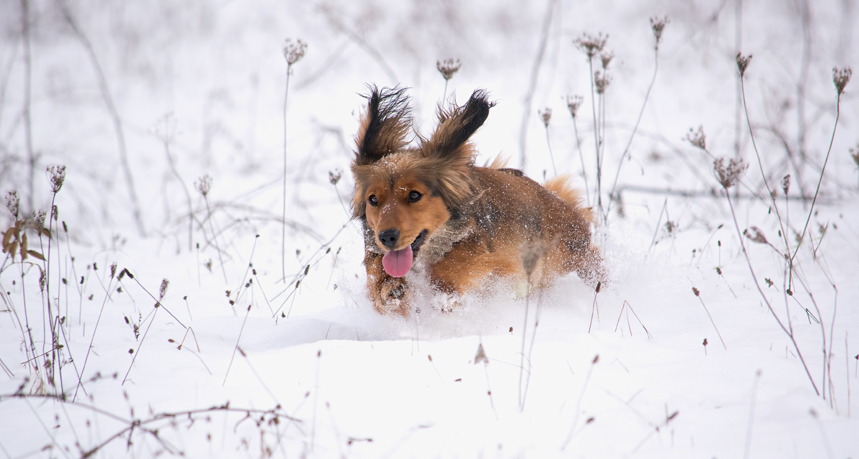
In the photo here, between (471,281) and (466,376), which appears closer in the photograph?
(466,376)

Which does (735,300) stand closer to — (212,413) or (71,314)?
(212,413)

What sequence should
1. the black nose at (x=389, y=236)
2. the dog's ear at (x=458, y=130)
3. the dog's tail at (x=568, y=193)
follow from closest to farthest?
the black nose at (x=389, y=236) → the dog's ear at (x=458, y=130) → the dog's tail at (x=568, y=193)

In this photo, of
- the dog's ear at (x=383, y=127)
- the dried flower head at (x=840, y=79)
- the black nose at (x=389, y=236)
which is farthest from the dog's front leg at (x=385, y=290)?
the dried flower head at (x=840, y=79)

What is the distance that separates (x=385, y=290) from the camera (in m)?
3.36

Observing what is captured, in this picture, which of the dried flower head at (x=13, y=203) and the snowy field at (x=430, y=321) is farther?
the dried flower head at (x=13, y=203)

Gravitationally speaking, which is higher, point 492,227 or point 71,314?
point 492,227

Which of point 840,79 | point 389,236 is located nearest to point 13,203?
point 389,236

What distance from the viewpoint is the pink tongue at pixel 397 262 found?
10.1 ft

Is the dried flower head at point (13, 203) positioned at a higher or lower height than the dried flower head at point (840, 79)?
lower

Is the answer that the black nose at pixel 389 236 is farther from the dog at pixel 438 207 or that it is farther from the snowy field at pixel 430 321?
the snowy field at pixel 430 321

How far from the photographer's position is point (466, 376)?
2352mm

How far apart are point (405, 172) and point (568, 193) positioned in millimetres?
1782

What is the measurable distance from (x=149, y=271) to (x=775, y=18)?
14.9 metres

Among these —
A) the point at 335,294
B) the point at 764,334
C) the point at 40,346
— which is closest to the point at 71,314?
the point at 40,346
